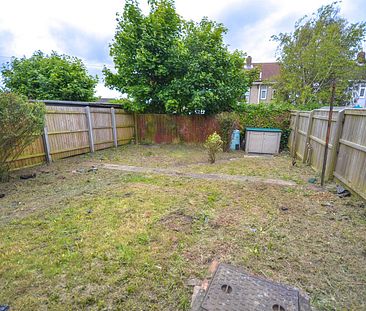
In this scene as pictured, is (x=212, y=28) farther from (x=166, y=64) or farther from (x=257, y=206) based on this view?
(x=257, y=206)

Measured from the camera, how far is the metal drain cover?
147 centimetres

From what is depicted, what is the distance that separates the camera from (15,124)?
436 centimetres

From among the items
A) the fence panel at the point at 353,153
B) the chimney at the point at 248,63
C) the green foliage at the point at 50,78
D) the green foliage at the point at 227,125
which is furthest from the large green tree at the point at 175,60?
the chimney at the point at 248,63

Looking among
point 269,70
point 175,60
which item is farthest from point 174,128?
point 269,70

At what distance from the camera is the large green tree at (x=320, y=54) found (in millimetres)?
11805

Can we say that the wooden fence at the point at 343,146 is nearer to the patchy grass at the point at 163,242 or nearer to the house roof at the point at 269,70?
the patchy grass at the point at 163,242

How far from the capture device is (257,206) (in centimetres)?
330

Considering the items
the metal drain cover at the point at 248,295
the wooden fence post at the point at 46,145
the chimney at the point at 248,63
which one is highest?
the chimney at the point at 248,63

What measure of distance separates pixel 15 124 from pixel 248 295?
18.0 feet

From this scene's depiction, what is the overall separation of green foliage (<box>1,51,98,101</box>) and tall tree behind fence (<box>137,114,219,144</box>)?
3699 mm

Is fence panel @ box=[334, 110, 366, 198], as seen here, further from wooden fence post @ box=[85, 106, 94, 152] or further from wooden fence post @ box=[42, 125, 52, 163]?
wooden fence post @ box=[85, 106, 94, 152]

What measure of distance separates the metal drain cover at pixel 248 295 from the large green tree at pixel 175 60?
7768 millimetres

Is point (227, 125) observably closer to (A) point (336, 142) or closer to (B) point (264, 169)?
(B) point (264, 169)

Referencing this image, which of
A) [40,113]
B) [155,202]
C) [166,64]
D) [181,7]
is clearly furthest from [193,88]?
[155,202]
